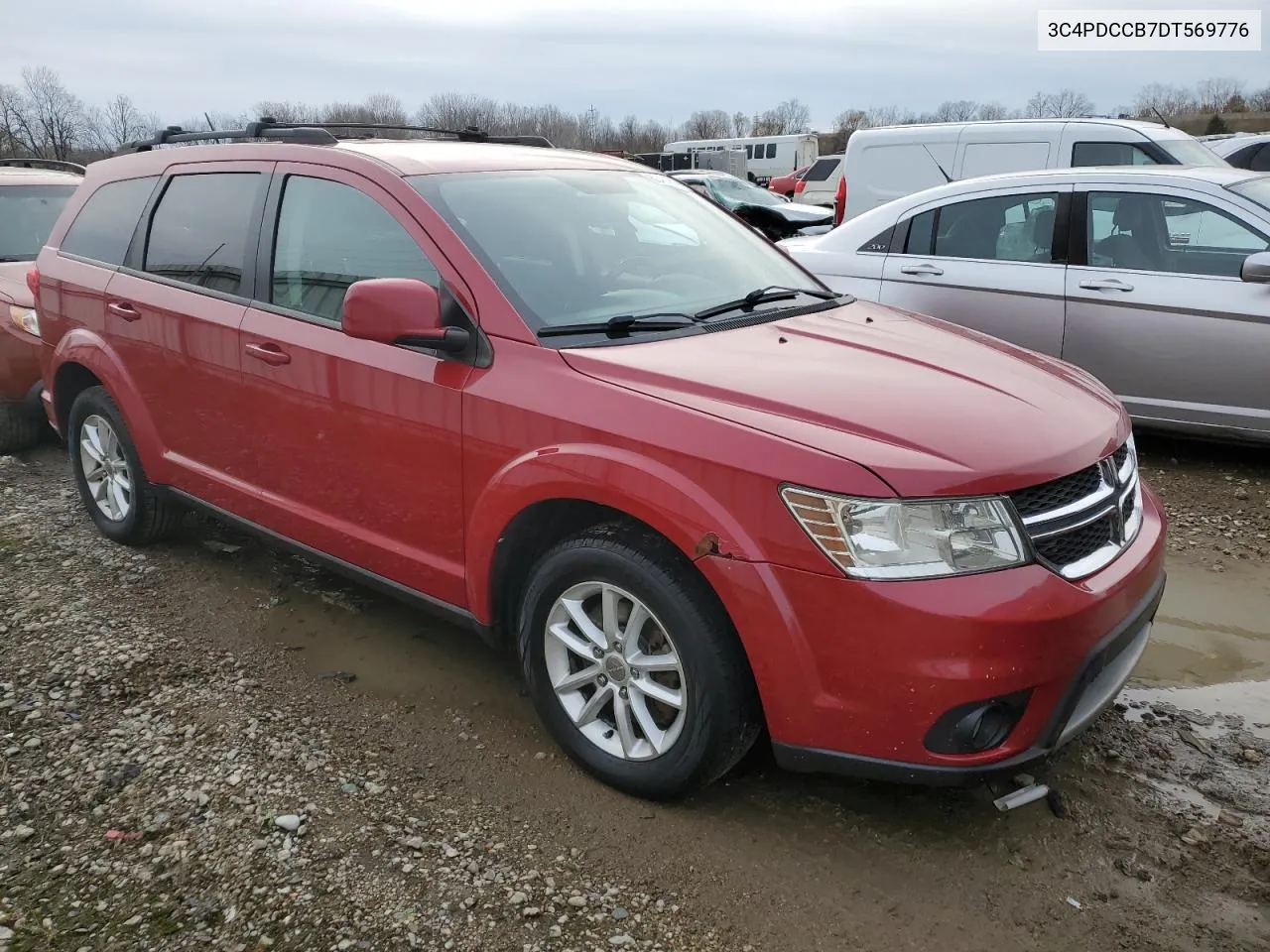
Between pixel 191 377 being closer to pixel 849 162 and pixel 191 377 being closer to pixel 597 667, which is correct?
pixel 597 667

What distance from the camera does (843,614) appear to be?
2.34m

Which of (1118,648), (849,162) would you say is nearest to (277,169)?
(1118,648)

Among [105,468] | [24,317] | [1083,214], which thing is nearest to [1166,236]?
[1083,214]

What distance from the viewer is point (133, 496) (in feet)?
15.2

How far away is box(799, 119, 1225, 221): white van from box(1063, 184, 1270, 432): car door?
210cm

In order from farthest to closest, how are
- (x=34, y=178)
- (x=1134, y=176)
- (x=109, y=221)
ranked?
(x=34, y=178) → (x=1134, y=176) → (x=109, y=221)

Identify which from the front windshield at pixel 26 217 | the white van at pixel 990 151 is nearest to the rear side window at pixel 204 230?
the front windshield at pixel 26 217

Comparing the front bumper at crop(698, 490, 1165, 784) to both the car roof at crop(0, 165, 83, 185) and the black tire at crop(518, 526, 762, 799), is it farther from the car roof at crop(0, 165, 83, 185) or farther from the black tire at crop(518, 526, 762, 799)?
the car roof at crop(0, 165, 83, 185)

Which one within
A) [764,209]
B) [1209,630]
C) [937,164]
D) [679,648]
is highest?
[937,164]

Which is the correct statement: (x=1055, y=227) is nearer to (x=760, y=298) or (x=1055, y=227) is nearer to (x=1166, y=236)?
(x=1166, y=236)

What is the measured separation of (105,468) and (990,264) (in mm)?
4945

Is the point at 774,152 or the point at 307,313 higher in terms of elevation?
the point at 774,152

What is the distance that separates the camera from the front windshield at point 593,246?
314 centimetres

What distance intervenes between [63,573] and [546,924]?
3.20 meters
